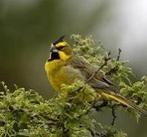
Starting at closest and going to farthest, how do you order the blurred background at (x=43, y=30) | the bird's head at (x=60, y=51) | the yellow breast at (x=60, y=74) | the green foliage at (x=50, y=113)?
the green foliage at (x=50, y=113) < the yellow breast at (x=60, y=74) < the bird's head at (x=60, y=51) < the blurred background at (x=43, y=30)

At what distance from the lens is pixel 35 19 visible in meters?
12.3

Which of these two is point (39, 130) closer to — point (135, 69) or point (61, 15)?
point (135, 69)

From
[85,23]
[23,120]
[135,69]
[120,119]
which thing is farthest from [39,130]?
[85,23]

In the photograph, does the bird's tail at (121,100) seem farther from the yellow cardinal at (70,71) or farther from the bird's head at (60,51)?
the bird's head at (60,51)

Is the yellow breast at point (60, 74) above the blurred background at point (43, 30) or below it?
below

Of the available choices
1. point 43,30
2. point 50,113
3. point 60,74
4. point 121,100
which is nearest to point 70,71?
point 60,74

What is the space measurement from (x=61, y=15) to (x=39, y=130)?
303 inches

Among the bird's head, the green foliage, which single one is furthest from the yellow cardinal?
the green foliage

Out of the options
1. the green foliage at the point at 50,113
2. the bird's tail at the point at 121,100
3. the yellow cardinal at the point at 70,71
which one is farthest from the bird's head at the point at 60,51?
the green foliage at the point at 50,113

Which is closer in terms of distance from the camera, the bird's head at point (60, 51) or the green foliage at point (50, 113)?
the green foliage at point (50, 113)

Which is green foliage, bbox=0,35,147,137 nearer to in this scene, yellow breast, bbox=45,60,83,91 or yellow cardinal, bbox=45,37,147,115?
yellow cardinal, bbox=45,37,147,115

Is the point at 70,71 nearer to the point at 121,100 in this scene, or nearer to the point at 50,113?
the point at 121,100

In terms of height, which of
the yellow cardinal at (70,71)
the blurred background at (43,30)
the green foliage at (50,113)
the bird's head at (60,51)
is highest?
the blurred background at (43,30)

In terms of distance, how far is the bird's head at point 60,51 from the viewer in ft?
19.0
